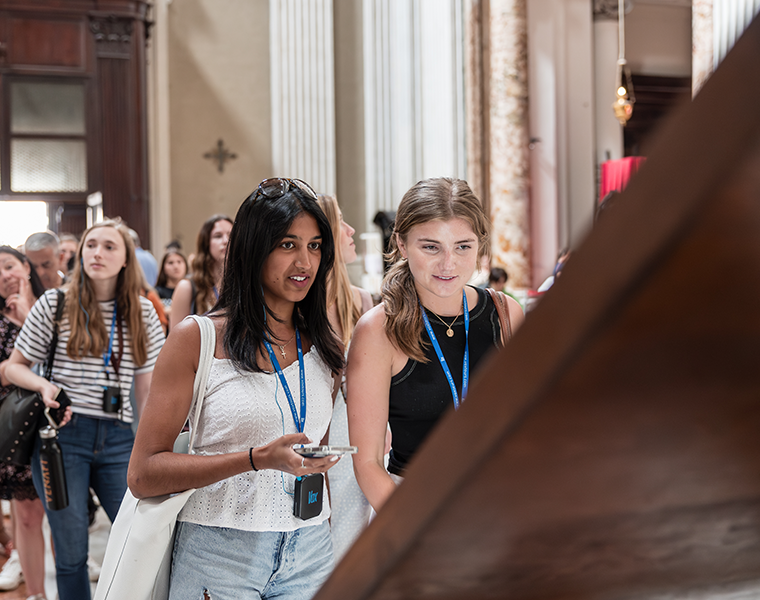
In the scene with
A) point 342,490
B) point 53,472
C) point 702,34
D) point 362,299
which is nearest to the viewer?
point 342,490

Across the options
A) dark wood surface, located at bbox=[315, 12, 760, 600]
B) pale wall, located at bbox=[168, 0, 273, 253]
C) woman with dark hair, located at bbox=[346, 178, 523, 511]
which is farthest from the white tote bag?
pale wall, located at bbox=[168, 0, 273, 253]

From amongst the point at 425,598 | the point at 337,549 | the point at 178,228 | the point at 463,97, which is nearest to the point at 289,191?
the point at 337,549

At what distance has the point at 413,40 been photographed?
32.0 feet

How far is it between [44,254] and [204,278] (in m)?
1.29

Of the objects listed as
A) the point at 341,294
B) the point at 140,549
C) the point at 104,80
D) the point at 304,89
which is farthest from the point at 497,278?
the point at 104,80

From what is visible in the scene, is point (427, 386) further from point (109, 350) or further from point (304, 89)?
point (304, 89)

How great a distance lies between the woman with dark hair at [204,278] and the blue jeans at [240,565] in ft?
7.28

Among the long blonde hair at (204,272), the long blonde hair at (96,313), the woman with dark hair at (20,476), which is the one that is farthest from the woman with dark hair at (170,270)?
the long blonde hair at (96,313)

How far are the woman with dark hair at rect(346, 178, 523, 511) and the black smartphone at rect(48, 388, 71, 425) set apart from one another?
174cm

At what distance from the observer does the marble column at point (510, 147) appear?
7918 mm

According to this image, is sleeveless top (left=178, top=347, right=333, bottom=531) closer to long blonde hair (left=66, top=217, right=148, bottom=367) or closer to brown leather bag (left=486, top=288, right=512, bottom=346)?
brown leather bag (left=486, top=288, right=512, bottom=346)

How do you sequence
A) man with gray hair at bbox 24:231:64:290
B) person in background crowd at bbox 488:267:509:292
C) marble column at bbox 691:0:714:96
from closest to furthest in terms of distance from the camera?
man with gray hair at bbox 24:231:64:290
marble column at bbox 691:0:714:96
person in background crowd at bbox 488:267:509:292

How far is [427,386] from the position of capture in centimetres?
181

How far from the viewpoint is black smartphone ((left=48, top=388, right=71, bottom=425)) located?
306 cm
